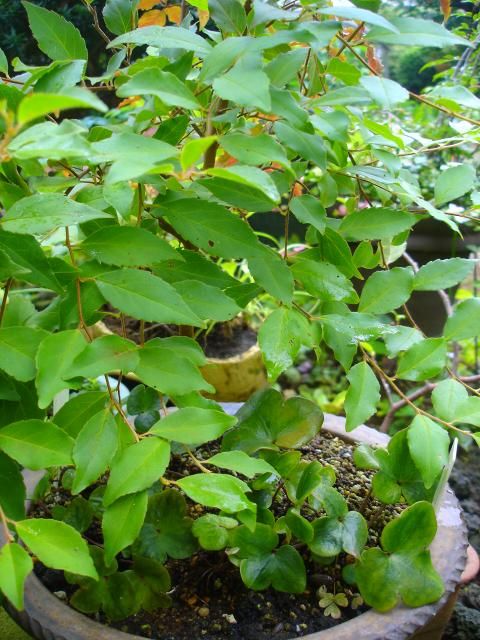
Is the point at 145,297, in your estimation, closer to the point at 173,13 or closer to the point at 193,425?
the point at 193,425

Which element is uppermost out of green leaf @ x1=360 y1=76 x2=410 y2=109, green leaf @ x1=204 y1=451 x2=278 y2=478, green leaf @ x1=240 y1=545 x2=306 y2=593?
green leaf @ x1=360 y1=76 x2=410 y2=109

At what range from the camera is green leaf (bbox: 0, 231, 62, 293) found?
0.49 metres

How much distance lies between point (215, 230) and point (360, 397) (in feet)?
0.71

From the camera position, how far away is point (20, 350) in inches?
19.3

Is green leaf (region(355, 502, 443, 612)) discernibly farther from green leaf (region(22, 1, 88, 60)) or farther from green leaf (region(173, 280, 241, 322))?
green leaf (region(22, 1, 88, 60))

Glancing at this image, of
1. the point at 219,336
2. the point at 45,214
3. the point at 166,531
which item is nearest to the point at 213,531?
the point at 166,531

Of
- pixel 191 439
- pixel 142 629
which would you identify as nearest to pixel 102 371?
pixel 191 439

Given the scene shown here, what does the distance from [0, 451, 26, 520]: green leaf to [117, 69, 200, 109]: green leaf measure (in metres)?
0.31

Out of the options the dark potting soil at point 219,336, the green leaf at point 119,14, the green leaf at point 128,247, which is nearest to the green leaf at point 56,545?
the green leaf at point 128,247

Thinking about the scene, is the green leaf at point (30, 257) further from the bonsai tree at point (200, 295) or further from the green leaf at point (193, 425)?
the green leaf at point (193, 425)

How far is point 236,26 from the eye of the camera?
0.52 meters

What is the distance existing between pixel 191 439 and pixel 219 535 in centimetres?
19

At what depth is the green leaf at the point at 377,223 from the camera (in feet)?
1.96

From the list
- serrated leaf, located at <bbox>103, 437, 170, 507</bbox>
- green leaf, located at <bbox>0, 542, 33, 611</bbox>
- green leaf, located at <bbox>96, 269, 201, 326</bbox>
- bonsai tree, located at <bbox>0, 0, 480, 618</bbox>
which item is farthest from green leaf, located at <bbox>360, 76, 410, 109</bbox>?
green leaf, located at <bbox>0, 542, 33, 611</bbox>
